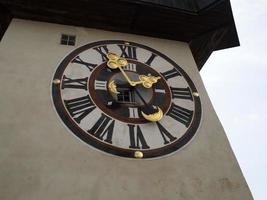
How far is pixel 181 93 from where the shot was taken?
200 inches

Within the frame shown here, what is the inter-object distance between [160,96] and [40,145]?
2050 millimetres

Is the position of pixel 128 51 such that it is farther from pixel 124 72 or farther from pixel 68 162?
pixel 68 162

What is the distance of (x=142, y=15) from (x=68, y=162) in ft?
10.7

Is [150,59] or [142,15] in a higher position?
[142,15]

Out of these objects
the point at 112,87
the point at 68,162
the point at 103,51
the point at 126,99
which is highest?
the point at 103,51

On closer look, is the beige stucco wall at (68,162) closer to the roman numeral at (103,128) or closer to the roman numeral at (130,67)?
the roman numeral at (103,128)

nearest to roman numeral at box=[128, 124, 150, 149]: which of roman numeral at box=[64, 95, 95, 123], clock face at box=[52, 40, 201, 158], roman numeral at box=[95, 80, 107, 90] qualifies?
clock face at box=[52, 40, 201, 158]

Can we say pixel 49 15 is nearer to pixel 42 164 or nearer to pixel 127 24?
pixel 127 24

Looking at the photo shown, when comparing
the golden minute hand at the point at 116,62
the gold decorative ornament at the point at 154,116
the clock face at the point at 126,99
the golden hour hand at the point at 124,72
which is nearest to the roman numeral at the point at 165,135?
the clock face at the point at 126,99

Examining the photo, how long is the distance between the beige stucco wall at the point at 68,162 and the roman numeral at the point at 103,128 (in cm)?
25

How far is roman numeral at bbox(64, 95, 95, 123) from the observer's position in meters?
4.19

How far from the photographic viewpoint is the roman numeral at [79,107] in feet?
13.7

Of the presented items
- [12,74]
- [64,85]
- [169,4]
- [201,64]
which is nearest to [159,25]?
[169,4]

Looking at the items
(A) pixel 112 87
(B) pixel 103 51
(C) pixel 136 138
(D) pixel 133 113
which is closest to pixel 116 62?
(B) pixel 103 51
